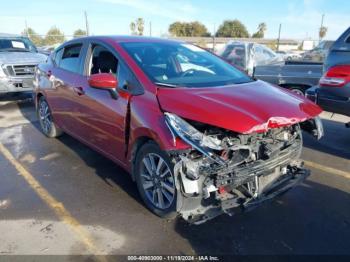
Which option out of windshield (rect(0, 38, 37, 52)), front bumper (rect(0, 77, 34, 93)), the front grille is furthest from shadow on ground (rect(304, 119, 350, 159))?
windshield (rect(0, 38, 37, 52))

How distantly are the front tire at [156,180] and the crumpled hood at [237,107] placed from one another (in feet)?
1.54

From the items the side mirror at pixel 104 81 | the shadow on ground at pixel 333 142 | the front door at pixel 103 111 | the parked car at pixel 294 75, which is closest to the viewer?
the side mirror at pixel 104 81

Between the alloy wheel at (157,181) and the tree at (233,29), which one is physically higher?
the tree at (233,29)

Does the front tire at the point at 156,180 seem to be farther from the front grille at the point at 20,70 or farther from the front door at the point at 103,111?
the front grille at the point at 20,70

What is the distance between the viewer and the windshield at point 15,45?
10102mm

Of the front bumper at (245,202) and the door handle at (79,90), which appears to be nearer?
the front bumper at (245,202)

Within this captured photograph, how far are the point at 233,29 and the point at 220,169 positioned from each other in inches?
3120

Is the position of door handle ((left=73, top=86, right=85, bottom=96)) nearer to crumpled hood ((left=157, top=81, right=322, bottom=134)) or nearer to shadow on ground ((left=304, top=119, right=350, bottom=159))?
crumpled hood ((left=157, top=81, right=322, bottom=134))

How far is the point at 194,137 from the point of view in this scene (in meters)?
2.94

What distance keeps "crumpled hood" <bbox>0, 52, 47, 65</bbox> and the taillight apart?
776 cm

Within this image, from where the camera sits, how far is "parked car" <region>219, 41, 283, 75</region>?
10.8 meters

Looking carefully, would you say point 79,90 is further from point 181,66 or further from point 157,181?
point 157,181

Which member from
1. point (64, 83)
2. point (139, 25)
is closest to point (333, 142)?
point (64, 83)

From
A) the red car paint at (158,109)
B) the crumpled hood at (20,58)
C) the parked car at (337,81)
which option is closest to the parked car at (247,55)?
the parked car at (337,81)
